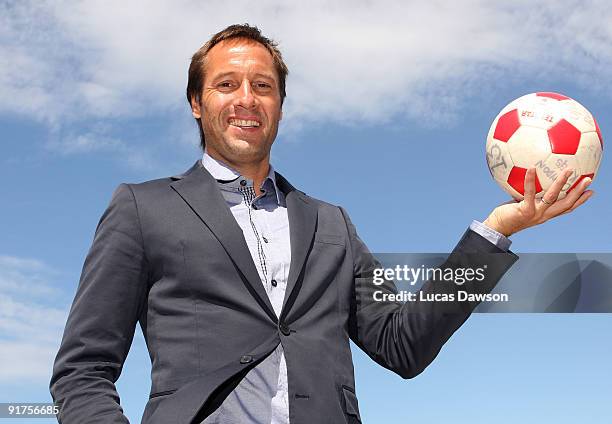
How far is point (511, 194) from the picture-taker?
21.4 feet

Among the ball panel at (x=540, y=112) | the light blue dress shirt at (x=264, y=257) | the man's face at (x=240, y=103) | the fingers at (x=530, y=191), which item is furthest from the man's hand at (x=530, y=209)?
the man's face at (x=240, y=103)

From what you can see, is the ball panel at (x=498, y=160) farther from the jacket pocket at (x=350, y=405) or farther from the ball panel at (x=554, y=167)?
the jacket pocket at (x=350, y=405)

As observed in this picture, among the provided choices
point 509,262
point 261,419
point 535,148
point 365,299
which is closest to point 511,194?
point 535,148

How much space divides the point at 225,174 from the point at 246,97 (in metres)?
0.66

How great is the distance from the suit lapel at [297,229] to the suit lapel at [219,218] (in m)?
0.23

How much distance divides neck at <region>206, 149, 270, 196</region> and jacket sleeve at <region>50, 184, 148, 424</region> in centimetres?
99

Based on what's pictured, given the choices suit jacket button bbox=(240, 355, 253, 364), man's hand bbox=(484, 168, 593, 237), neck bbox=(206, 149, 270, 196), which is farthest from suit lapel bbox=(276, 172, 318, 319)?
man's hand bbox=(484, 168, 593, 237)

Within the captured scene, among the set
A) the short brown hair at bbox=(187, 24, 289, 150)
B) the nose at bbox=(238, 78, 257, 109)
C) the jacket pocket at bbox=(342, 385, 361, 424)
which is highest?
the short brown hair at bbox=(187, 24, 289, 150)

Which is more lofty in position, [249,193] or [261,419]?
[249,193]

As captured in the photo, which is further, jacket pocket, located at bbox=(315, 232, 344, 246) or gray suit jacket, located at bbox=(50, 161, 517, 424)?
jacket pocket, located at bbox=(315, 232, 344, 246)

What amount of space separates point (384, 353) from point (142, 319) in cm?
194

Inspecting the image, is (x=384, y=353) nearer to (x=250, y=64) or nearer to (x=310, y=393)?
(x=310, y=393)

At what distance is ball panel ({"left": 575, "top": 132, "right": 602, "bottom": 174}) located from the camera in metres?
6.61

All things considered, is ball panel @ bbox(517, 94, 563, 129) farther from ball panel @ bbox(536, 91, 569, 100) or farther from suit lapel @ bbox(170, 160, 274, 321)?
suit lapel @ bbox(170, 160, 274, 321)
